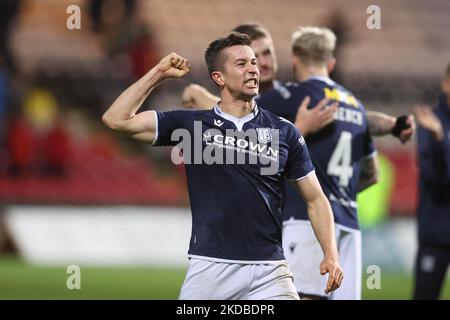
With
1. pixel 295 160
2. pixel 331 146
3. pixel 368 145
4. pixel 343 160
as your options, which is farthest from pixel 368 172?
pixel 295 160

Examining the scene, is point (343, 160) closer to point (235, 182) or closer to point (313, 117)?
point (313, 117)

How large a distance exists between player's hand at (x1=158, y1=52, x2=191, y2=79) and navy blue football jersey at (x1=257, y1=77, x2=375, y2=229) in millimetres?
1534

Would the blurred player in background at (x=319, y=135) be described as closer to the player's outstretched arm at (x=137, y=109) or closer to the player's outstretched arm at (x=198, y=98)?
the player's outstretched arm at (x=198, y=98)

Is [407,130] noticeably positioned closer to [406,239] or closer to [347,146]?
[347,146]

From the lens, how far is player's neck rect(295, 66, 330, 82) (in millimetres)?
7469

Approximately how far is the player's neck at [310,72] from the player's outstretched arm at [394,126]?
1.77 feet

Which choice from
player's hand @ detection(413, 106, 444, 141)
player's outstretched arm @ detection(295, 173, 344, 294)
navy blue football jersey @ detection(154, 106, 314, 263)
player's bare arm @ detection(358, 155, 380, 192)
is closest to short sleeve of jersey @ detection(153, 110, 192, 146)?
navy blue football jersey @ detection(154, 106, 314, 263)

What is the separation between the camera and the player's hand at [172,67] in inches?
226

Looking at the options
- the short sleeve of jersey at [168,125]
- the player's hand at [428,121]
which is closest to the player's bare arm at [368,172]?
the player's hand at [428,121]

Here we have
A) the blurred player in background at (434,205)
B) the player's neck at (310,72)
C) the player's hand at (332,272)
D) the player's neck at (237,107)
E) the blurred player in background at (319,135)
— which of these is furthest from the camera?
the blurred player in background at (434,205)

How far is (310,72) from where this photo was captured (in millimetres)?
7484

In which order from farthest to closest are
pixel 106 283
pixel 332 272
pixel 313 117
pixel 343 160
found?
pixel 106 283 < pixel 343 160 < pixel 313 117 < pixel 332 272

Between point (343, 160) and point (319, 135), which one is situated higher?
point (319, 135)

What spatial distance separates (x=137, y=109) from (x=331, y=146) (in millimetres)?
2011
